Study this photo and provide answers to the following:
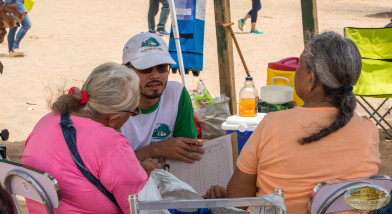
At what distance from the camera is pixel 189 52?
5.47m

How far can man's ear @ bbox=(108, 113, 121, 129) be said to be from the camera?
2.18 meters

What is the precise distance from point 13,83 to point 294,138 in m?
6.65

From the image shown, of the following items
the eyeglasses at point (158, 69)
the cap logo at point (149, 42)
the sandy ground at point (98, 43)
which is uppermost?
the cap logo at point (149, 42)

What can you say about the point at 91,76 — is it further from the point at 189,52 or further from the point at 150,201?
the point at 189,52

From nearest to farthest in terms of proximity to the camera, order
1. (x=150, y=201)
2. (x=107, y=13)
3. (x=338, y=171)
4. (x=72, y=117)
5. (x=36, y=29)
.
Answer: (x=150, y=201)
(x=338, y=171)
(x=72, y=117)
(x=36, y=29)
(x=107, y=13)

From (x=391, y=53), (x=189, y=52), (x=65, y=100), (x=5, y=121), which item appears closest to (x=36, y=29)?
(x=5, y=121)

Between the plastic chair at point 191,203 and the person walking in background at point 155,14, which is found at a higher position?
the plastic chair at point 191,203

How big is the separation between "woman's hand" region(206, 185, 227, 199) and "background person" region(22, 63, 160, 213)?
382mm

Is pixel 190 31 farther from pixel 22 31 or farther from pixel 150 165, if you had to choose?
pixel 22 31

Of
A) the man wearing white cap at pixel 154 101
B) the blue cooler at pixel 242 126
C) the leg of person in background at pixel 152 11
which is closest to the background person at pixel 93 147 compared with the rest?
the man wearing white cap at pixel 154 101

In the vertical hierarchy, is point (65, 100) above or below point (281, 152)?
above

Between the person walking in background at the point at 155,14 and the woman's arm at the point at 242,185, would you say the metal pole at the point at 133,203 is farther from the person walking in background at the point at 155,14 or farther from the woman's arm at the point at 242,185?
the person walking in background at the point at 155,14

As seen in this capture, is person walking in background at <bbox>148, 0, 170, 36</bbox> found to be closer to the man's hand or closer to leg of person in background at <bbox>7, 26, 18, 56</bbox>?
leg of person in background at <bbox>7, 26, 18, 56</bbox>

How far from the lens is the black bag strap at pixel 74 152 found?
199 centimetres
